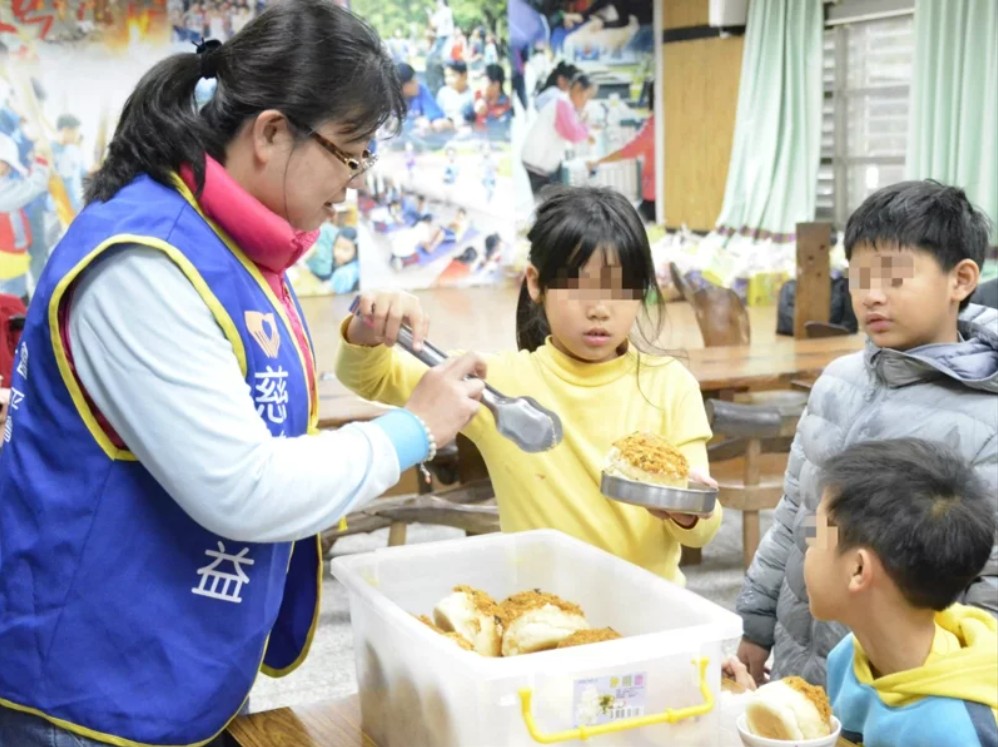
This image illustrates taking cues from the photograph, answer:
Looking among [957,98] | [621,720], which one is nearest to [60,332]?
[621,720]

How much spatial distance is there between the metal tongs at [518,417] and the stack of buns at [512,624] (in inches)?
7.1

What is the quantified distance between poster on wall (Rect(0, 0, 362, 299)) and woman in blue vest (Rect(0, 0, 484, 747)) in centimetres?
680

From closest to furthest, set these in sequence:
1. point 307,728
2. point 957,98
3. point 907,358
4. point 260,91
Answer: point 260,91
point 307,728
point 907,358
point 957,98

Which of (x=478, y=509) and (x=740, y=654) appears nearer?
(x=740, y=654)

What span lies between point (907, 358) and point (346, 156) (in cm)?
84

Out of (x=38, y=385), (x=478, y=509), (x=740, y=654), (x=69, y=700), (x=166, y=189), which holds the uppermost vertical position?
(x=166, y=189)

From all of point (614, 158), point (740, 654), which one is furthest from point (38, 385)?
point (614, 158)

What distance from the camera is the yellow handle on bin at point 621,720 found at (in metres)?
1.05

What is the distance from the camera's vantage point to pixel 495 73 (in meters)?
8.62

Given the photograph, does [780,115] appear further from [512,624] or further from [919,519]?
[512,624]

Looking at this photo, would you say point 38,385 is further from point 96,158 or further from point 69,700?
point 96,158

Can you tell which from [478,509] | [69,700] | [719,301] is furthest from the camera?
[719,301]

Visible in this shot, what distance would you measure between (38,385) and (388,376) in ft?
1.88

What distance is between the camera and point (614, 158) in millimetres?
9219
